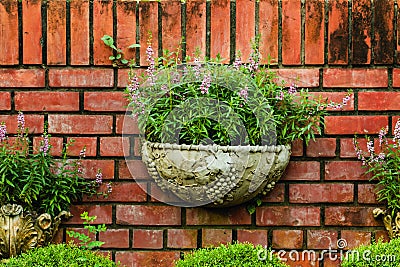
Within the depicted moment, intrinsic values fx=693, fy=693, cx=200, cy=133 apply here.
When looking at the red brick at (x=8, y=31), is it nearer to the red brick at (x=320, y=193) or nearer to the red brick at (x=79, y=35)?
the red brick at (x=79, y=35)

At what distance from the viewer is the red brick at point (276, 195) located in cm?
336

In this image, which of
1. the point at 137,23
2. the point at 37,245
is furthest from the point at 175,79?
the point at 37,245

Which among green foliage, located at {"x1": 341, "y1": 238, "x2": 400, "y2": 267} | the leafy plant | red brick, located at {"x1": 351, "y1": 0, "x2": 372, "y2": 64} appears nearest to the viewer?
green foliage, located at {"x1": 341, "y1": 238, "x2": 400, "y2": 267}

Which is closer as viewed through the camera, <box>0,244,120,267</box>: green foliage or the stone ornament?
<box>0,244,120,267</box>: green foliage

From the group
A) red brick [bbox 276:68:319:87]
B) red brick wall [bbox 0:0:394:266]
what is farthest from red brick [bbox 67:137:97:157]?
red brick [bbox 276:68:319:87]

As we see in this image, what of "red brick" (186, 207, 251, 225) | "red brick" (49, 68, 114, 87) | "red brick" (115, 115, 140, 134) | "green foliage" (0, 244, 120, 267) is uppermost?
"red brick" (49, 68, 114, 87)

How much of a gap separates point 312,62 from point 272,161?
56 centimetres

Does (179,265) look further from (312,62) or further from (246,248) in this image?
(312,62)

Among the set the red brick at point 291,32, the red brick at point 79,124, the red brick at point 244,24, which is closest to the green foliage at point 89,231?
the red brick at point 79,124

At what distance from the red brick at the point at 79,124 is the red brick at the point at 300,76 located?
870 millimetres

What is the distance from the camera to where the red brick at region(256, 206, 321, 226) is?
3361 millimetres

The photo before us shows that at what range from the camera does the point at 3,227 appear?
3229 mm

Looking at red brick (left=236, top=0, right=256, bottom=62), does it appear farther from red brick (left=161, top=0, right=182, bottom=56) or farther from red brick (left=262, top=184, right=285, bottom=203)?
red brick (left=262, top=184, right=285, bottom=203)

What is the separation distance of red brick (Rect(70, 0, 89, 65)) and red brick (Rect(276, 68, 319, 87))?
0.94m
